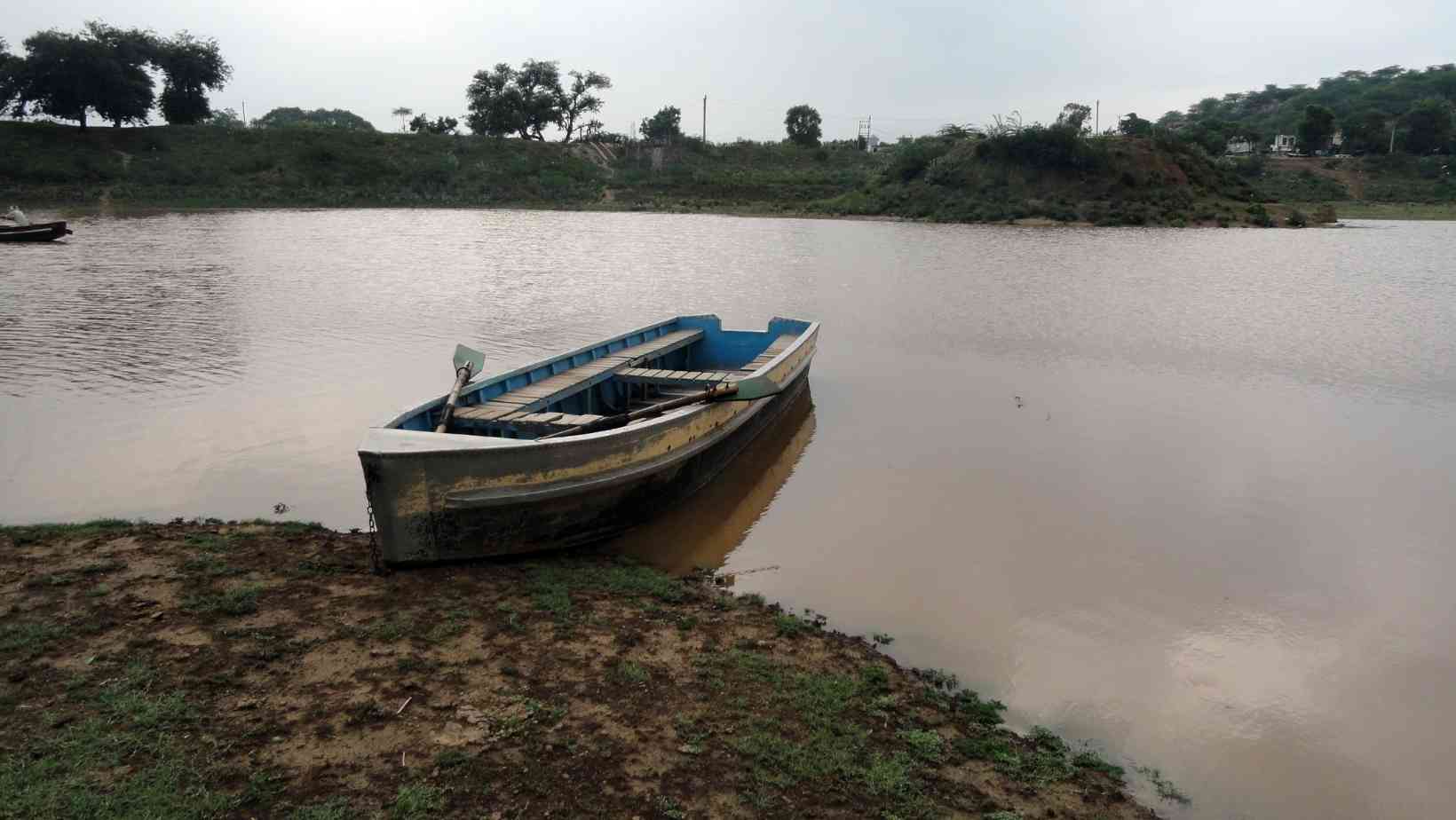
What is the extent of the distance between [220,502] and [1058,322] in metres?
14.8

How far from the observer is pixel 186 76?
57.3 metres

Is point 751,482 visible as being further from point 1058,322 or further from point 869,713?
point 1058,322

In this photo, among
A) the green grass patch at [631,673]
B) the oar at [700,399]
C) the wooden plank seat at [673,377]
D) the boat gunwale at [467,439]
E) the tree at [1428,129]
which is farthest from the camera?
the tree at [1428,129]

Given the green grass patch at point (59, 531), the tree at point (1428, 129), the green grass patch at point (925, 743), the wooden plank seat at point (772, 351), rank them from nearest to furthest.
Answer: the green grass patch at point (925, 743), the green grass patch at point (59, 531), the wooden plank seat at point (772, 351), the tree at point (1428, 129)

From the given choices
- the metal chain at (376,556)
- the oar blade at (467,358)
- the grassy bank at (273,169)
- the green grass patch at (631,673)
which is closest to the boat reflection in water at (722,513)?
the metal chain at (376,556)

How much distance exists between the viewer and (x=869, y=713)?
5027 mm

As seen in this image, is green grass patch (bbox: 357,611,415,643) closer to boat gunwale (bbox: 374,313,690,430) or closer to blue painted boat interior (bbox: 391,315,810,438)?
boat gunwale (bbox: 374,313,690,430)

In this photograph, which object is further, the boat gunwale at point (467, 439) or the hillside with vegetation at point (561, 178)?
the hillside with vegetation at point (561, 178)

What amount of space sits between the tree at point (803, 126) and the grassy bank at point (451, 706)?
2887 inches

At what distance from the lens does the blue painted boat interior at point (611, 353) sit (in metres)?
Answer: 7.87

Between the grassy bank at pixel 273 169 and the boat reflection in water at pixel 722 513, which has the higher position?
the grassy bank at pixel 273 169

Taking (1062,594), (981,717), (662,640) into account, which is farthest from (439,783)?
(1062,594)

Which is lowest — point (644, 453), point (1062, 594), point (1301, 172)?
point (1062, 594)

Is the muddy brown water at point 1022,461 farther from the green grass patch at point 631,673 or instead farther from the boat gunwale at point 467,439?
the green grass patch at point 631,673
